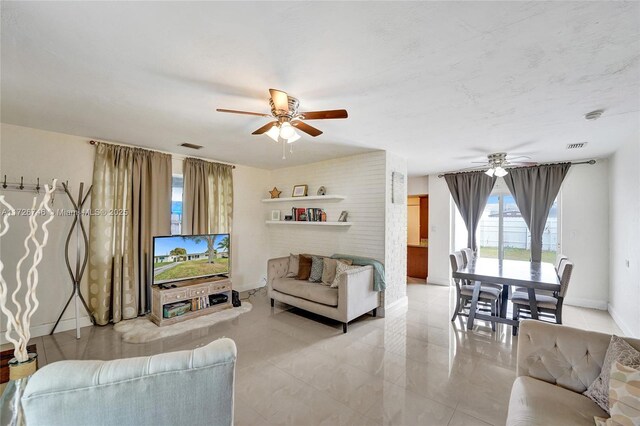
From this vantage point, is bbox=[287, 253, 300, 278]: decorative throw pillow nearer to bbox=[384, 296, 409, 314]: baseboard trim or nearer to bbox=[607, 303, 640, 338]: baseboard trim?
bbox=[384, 296, 409, 314]: baseboard trim

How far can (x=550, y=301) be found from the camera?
3373mm

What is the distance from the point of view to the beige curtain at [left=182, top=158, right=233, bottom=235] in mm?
4594

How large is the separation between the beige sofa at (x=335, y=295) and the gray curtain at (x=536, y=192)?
336cm

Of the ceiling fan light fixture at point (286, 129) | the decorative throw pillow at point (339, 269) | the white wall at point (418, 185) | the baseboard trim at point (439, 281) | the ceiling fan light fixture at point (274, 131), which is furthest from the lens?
the white wall at point (418, 185)

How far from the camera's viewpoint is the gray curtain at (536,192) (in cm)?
479

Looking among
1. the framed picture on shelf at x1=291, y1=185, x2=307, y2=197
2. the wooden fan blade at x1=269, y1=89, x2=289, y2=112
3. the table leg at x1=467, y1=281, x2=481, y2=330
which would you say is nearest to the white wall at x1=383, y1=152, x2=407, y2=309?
the table leg at x1=467, y1=281, x2=481, y2=330

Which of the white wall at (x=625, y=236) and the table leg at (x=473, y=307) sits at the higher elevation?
the white wall at (x=625, y=236)

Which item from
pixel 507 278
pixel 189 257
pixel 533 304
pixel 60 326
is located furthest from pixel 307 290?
pixel 60 326

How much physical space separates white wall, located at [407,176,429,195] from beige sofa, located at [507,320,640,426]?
4959 millimetres

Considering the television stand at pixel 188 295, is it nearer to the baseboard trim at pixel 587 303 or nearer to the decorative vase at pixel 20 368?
the decorative vase at pixel 20 368

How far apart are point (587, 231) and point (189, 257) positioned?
662cm

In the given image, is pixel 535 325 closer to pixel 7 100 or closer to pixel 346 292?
pixel 346 292

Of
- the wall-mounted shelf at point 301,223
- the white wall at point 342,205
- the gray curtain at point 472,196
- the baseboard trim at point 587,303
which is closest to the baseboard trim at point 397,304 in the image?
the white wall at point 342,205

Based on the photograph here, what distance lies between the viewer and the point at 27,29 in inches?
60.9
